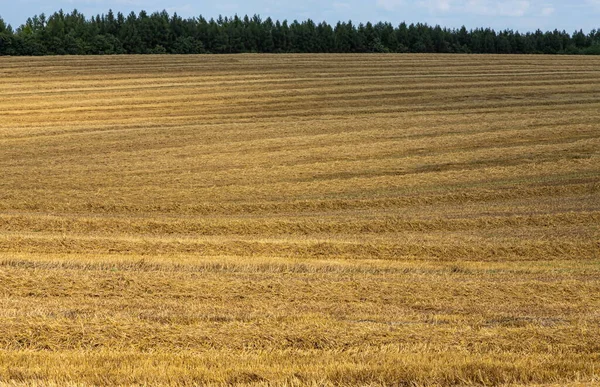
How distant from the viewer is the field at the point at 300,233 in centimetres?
Answer: 823

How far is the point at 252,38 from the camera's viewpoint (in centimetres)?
7881

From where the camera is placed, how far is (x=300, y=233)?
17.7 m

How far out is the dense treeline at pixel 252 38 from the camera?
2803 inches

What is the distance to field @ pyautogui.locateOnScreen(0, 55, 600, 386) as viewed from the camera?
8.23 m

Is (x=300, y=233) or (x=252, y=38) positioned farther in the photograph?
(x=252, y=38)

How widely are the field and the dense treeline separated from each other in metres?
28.9

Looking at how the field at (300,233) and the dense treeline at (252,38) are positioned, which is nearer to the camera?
the field at (300,233)

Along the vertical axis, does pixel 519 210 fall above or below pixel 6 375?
below

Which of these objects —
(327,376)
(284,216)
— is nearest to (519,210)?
(284,216)

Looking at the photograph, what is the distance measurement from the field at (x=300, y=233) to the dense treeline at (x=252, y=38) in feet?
94.7

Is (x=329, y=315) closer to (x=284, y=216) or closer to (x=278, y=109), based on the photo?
(x=284, y=216)

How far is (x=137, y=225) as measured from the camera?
17859 mm

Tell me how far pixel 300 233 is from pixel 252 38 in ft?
206

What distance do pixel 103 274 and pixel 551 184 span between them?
1330 centimetres
